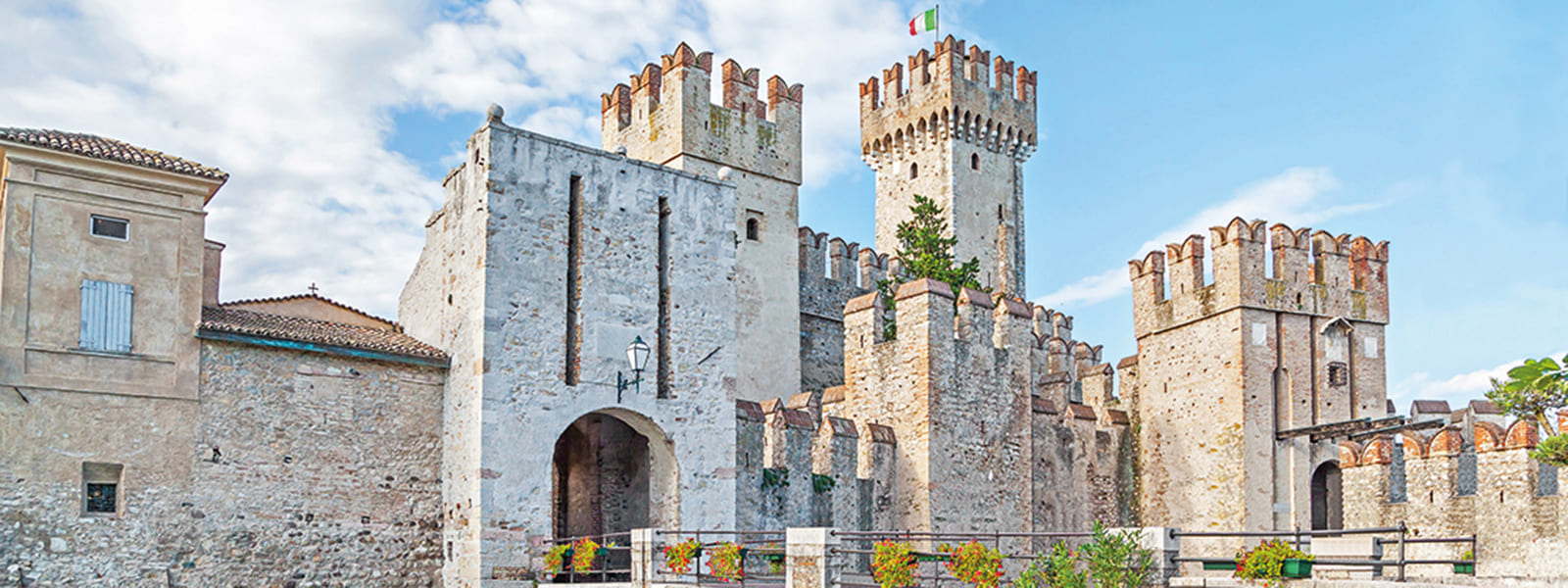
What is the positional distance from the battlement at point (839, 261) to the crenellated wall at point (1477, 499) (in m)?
12.1

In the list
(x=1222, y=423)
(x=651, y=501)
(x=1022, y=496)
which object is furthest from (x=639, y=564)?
(x=1222, y=423)

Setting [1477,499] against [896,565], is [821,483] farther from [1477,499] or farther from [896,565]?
[1477,499]

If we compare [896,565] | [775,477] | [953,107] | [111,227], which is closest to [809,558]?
[896,565]

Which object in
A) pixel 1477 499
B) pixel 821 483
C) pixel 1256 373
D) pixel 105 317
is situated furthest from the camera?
pixel 1256 373

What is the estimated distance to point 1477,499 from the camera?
23500 mm

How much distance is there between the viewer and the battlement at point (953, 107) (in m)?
43.7

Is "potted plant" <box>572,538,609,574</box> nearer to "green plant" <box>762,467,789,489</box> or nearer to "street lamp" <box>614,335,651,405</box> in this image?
"street lamp" <box>614,335,651,405</box>

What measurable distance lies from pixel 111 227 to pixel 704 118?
50.3 feet

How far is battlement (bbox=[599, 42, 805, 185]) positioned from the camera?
3089 cm

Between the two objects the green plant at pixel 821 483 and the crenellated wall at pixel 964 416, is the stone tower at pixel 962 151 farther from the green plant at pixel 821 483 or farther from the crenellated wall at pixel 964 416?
the green plant at pixel 821 483

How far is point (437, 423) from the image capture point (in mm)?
20047

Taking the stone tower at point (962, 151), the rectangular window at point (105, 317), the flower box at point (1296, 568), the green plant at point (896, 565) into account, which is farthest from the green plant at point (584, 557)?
the stone tower at point (962, 151)

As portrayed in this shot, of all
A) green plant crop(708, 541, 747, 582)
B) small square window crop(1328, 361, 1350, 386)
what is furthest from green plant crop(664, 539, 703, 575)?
small square window crop(1328, 361, 1350, 386)

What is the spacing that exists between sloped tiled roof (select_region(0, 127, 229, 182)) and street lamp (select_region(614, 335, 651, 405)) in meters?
5.89
